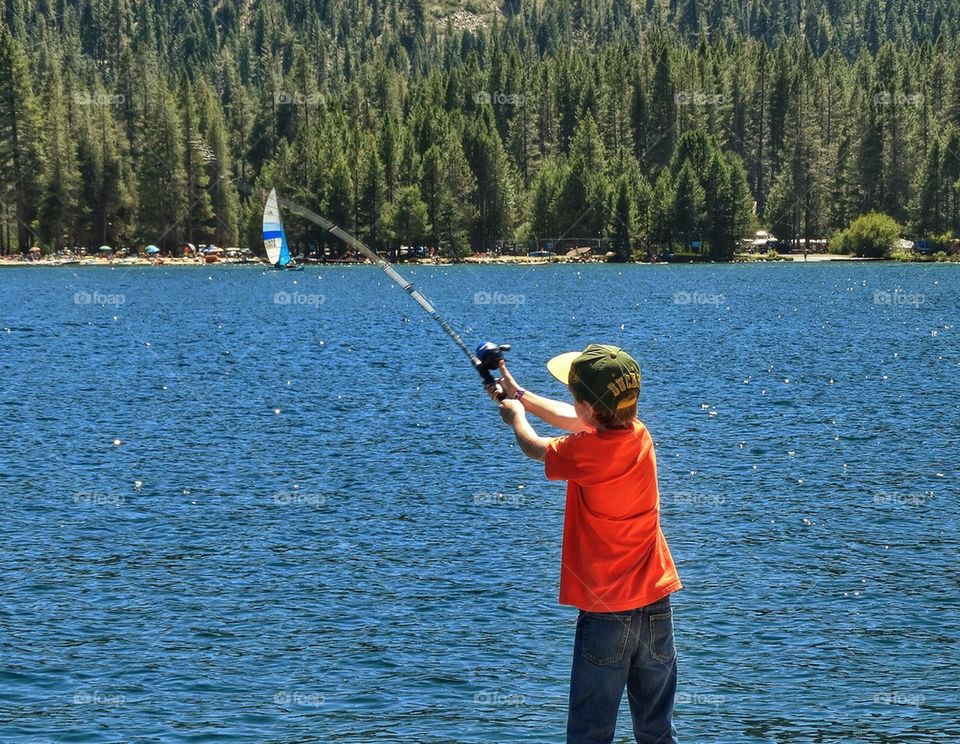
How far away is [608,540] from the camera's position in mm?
10188

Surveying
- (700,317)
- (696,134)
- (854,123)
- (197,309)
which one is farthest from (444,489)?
(854,123)

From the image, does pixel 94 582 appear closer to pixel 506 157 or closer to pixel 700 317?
pixel 700 317

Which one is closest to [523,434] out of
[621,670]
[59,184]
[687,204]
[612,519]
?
[612,519]

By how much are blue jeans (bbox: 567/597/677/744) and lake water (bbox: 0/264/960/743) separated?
5327 mm

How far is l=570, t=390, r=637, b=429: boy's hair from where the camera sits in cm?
997

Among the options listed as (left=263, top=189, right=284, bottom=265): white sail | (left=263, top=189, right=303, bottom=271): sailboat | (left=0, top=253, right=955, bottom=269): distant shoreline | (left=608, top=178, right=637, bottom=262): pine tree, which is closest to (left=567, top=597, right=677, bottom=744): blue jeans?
(left=263, top=189, right=303, bottom=271): sailboat

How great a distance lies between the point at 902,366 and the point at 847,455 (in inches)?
1067

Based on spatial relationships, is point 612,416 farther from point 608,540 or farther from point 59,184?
point 59,184

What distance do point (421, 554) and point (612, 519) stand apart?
1433 cm

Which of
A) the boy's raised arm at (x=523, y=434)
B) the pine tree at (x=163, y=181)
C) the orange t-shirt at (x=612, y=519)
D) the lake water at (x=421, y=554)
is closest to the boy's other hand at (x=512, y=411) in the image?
the boy's raised arm at (x=523, y=434)

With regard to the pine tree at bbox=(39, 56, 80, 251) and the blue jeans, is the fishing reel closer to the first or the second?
the blue jeans

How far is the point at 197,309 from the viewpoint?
106125mm

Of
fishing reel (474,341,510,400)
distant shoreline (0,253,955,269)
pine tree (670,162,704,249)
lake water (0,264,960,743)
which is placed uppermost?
pine tree (670,162,704,249)

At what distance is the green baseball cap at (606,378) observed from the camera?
987 cm
